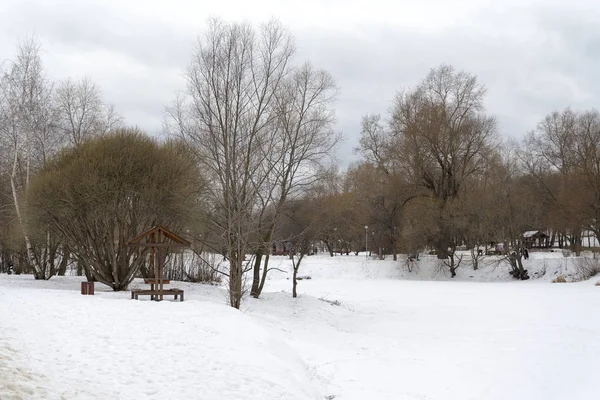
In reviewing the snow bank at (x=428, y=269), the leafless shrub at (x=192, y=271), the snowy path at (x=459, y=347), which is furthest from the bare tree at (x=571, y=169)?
the leafless shrub at (x=192, y=271)

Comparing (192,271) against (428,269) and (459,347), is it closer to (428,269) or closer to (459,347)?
(459,347)

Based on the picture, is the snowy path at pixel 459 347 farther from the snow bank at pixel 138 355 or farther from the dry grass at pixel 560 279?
the dry grass at pixel 560 279

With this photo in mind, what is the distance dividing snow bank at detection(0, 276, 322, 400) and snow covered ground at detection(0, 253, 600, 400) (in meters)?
0.03

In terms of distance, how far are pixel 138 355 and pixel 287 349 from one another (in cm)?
499

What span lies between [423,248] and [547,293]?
1640cm

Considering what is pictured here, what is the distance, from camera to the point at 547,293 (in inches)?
1205

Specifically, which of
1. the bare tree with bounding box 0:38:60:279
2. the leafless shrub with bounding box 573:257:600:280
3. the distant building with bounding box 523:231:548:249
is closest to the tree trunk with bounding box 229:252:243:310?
the bare tree with bounding box 0:38:60:279

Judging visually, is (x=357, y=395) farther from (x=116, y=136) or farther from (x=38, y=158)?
(x=38, y=158)

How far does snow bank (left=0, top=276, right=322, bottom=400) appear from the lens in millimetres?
7512

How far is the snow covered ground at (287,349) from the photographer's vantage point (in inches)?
Answer: 325

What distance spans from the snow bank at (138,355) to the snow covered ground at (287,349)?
3 centimetres

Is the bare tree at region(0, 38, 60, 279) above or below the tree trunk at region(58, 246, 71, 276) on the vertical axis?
above

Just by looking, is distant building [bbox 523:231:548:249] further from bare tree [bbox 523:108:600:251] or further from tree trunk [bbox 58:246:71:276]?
tree trunk [bbox 58:246:71:276]

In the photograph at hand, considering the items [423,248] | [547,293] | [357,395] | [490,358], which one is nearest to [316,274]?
[423,248]
